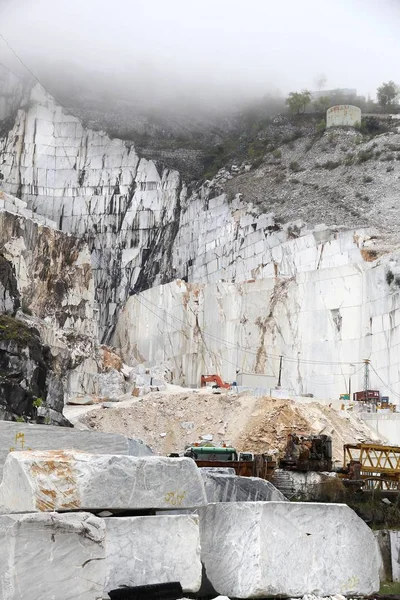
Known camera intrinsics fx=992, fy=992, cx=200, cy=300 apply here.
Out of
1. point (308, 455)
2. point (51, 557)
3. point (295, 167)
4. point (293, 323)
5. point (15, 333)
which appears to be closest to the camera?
point (51, 557)

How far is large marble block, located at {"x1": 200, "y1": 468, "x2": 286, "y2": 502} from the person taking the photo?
394 inches

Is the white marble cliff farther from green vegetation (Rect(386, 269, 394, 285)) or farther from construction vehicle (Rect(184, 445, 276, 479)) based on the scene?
construction vehicle (Rect(184, 445, 276, 479))

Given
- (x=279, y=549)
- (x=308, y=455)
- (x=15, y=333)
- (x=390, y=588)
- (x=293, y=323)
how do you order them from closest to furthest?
(x=279, y=549)
(x=390, y=588)
(x=308, y=455)
(x=15, y=333)
(x=293, y=323)

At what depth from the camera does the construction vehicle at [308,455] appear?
3091 cm

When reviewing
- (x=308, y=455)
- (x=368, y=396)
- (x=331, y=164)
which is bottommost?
(x=308, y=455)

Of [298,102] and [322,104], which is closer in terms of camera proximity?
[298,102]

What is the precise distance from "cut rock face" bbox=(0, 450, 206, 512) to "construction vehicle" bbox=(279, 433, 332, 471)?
74.3 ft

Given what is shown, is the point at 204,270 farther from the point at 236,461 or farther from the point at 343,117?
the point at 236,461

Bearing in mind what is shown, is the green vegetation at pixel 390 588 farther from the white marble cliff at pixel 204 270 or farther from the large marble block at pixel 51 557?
the white marble cliff at pixel 204 270

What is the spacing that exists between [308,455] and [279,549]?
24.1 m

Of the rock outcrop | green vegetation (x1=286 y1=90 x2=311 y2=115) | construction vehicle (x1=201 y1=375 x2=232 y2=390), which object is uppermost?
green vegetation (x1=286 y1=90 x2=311 y2=115)

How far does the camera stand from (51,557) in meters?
7.08

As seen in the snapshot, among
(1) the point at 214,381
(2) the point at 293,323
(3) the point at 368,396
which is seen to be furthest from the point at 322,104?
(3) the point at 368,396

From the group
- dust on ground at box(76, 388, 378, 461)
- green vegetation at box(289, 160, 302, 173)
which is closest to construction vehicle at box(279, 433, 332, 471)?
dust on ground at box(76, 388, 378, 461)
